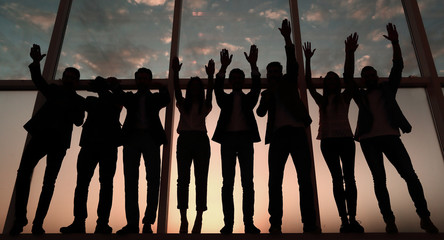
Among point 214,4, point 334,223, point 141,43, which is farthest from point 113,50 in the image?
point 334,223

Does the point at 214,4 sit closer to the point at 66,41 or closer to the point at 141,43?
the point at 141,43

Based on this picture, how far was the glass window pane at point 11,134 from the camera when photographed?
297 cm

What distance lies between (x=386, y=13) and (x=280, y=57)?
138 centimetres

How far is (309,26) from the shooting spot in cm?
349

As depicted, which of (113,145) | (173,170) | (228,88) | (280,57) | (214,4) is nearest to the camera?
(113,145)

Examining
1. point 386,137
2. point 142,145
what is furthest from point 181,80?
point 386,137

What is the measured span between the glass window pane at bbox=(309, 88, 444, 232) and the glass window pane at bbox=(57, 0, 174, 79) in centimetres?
191

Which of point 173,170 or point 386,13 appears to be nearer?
point 173,170

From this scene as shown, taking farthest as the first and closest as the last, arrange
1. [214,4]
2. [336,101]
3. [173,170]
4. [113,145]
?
[214,4] < [173,170] < [336,101] < [113,145]

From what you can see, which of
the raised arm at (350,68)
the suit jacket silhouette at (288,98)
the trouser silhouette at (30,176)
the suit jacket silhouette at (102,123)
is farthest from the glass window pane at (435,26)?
the trouser silhouette at (30,176)

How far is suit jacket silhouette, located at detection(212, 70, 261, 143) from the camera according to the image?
250cm

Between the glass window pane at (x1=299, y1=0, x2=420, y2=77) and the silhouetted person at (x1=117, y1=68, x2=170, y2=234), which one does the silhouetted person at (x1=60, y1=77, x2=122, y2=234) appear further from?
the glass window pane at (x1=299, y1=0, x2=420, y2=77)

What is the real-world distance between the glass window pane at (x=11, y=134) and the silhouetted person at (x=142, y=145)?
137 cm

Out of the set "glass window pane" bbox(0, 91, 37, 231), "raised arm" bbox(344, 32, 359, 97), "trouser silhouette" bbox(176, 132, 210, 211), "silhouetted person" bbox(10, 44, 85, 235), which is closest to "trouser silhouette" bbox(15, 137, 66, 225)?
"silhouetted person" bbox(10, 44, 85, 235)
